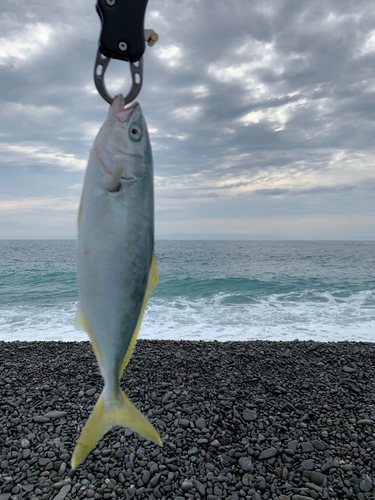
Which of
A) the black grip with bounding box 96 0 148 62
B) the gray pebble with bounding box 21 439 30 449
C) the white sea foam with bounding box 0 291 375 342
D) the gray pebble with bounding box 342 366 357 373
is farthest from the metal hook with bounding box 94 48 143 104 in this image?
the white sea foam with bounding box 0 291 375 342

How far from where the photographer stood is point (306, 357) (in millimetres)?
6680

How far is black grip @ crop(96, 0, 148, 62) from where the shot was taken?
4.74ft

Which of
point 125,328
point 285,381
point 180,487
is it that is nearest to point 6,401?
point 180,487

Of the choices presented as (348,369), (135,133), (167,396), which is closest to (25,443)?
(167,396)

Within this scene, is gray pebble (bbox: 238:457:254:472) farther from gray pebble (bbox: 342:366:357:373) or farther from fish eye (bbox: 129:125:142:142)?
fish eye (bbox: 129:125:142:142)

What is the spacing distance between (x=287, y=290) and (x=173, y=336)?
37.7 feet

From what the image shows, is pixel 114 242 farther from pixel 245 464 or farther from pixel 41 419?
pixel 41 419

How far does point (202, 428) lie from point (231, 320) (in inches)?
296

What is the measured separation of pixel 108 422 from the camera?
133 cm

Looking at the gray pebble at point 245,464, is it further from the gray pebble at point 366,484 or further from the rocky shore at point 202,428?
the gray pebble at point 366,484

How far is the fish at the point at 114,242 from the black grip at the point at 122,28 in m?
0.33

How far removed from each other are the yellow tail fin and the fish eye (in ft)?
3.33

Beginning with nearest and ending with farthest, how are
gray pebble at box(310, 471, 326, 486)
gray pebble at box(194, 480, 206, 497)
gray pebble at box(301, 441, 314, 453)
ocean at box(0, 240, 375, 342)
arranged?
gray pebble at box(194, 480, 206, 497), gray pebble at box(310, 471, 326, 486), gray pebble at box(301, 441, 314, 453), ocean at box(0, 240, 375, 342)

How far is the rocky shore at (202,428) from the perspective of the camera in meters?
3.44
